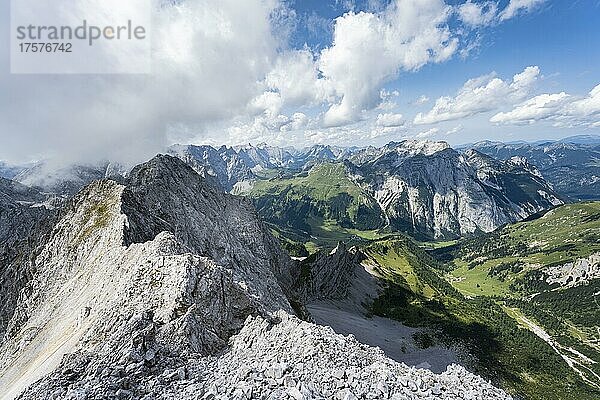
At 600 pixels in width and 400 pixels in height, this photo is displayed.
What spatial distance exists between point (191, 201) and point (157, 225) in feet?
56.4

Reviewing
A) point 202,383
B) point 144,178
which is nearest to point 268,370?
point 202,383

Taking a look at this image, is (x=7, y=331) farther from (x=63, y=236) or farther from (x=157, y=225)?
(x=157, y=225)

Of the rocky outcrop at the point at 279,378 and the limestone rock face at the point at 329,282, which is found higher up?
the rocky outcrop at the point at 279,378

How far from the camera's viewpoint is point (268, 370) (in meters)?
26.3

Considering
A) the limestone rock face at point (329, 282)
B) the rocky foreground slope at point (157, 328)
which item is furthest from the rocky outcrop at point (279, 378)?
the limestone rock face at point (329, 282)

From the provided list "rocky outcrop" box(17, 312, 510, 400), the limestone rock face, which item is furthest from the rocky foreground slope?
the limestone rock face

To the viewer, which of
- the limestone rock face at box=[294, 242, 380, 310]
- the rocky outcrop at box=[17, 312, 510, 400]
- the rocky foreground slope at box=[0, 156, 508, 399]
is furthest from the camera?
the limestone rock face at box=[294, 242, 380, 310]

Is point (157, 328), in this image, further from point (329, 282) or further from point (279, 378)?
point (329, 282)

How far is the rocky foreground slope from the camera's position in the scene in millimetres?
25641

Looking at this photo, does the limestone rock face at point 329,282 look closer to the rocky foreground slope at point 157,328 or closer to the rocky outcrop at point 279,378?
the rocky foreground slope at point 157,328

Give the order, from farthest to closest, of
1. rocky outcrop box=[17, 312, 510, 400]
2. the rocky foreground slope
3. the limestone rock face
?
the limestone rock face → the rocky foreground slope → rocky outcrop box=[17, 312, 510, 400]

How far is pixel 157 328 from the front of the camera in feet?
109

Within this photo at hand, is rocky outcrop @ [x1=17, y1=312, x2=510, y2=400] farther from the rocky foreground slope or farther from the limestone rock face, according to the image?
the limestone rock face

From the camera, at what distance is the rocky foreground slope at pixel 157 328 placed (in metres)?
25.6
